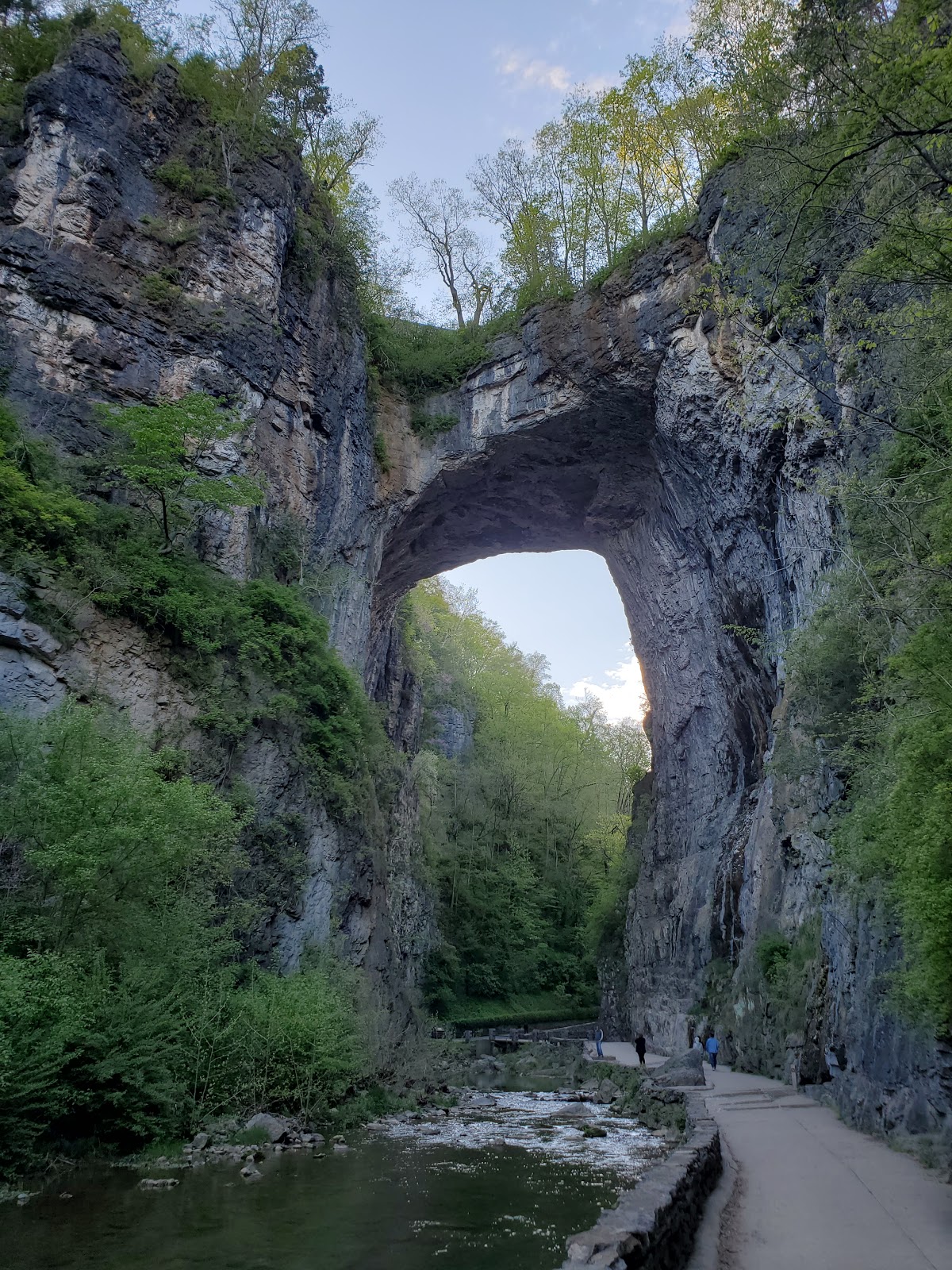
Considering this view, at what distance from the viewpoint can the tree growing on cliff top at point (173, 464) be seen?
14898 millimetres

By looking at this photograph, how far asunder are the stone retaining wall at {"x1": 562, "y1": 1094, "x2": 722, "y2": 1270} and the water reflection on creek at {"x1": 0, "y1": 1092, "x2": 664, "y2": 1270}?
121 cm

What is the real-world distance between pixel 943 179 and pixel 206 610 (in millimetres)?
13185

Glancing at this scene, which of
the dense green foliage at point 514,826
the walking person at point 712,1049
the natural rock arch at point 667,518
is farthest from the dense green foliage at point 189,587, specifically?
the dense green foliage at point 514,826

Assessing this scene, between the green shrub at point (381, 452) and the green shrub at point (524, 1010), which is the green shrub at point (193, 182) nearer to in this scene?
the green shrub at point (381, 452)

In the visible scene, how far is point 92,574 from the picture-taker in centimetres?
1412

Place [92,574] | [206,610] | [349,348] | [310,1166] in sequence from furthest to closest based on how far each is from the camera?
[349,348] < [206,610] < [92,574] < [310,1166]

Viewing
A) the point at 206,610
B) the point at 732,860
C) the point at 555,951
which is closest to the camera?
the point at 206,610

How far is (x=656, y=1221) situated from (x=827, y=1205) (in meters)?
2.61

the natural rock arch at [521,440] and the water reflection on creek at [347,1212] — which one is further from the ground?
the natural rock arch at [521,440]

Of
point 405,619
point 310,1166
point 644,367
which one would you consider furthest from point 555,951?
point 310,1166

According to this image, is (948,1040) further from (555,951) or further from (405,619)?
(555,951)

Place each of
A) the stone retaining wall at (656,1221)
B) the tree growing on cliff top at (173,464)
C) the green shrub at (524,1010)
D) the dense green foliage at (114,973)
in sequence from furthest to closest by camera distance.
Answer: the green shrub at (524,1010) → the tree growing on cliff top at (173,464) → the dense green foliage at (114,973) → the stone retaining wall at (656,1221)

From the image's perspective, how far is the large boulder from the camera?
14.2m

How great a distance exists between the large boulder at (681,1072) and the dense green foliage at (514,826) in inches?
524
